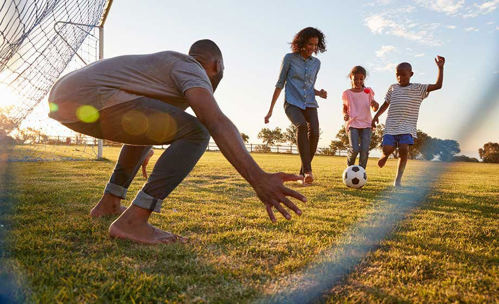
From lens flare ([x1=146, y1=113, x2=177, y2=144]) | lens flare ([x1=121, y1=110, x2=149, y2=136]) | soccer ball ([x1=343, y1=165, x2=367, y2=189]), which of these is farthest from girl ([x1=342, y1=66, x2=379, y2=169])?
lens flare ([x1=121, y1=110, x2=149, y2=136])

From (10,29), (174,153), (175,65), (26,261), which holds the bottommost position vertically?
(26,261)

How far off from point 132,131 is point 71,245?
2.56ft

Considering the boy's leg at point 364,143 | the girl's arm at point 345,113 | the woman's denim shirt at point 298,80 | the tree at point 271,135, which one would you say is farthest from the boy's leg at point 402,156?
the tree at point 271,135

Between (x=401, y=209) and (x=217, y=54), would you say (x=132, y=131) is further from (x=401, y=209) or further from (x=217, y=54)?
(x=401, y=209)

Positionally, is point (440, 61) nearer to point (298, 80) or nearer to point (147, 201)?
point (298, 80)

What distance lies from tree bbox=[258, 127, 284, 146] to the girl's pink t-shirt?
69.8 meters

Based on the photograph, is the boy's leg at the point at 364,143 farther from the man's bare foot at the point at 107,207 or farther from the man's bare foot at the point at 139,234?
the man's bare foot at the point at 139,234

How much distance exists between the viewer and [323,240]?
8.06 ft

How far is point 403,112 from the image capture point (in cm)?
604

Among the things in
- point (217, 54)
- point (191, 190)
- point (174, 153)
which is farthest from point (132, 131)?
point (191, 190)

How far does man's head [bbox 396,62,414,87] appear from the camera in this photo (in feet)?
19.9

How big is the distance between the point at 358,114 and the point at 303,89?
4.22 feet

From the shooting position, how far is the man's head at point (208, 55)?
2.38 meters

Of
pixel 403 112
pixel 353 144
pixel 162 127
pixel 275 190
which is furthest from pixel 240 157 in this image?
pixel 403 112
